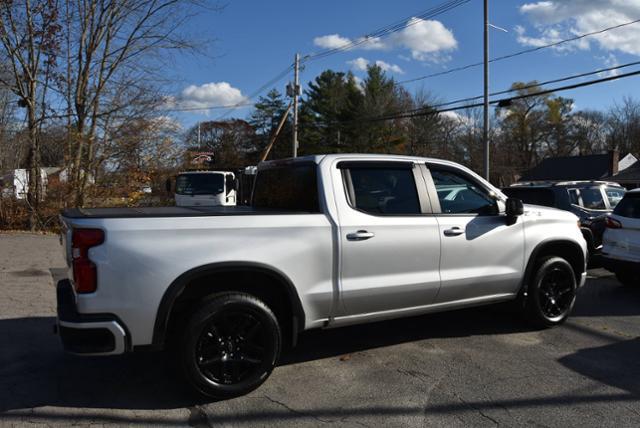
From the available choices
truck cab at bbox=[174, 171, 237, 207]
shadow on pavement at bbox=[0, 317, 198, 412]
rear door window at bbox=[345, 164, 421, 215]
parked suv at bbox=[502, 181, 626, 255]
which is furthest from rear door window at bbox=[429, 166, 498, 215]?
truck cab at bbox=[174, 171, 237, 207]

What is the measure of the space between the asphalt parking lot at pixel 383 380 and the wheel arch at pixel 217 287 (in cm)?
54

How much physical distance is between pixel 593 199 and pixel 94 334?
9.70 metres

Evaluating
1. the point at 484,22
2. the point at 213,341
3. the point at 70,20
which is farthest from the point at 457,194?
the point at 484,22

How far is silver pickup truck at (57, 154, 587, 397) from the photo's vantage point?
11.8 feet

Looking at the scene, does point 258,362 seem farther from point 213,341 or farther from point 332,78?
point 332,78

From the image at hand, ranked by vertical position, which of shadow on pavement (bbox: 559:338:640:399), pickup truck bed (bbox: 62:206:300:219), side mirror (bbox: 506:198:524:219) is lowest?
shadow on pavement (bbox: 559:338:640:399)

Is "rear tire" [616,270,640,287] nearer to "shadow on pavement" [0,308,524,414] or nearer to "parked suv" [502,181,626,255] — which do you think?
"parked suv" [502,181,626,255]

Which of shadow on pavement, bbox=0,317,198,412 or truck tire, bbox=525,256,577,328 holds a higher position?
truck tire, bbox=525,256,577,328

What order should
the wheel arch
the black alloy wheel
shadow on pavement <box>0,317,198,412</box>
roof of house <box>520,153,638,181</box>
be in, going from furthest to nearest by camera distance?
roof of house <box>520,153,638,181</box>, the black alloy wheel, shadow on pavement <box>0,317,198,412</box>, the wheel arch

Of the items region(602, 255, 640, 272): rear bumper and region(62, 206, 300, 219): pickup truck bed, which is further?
region(602, 255, 640, 272): rear bumper

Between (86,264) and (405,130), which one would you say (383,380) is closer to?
(86,264)

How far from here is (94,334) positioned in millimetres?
3562

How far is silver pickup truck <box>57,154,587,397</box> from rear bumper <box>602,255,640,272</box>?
2.57 m

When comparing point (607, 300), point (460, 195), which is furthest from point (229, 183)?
point (460, 195)
